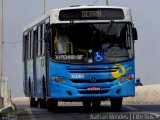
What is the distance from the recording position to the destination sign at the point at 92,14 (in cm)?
2641

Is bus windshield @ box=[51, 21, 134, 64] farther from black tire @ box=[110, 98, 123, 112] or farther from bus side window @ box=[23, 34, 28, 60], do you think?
bus side window @ box=[23, 34, 28, 60]

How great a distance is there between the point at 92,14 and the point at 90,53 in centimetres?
136

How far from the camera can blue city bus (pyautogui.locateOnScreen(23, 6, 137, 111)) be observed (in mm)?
26094

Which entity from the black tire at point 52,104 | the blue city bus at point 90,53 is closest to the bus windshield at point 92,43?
the blue city bus at point 90,53

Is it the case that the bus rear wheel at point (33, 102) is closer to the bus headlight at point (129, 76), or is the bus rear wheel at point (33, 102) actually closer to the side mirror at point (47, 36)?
the side mirror at point (47, 36)

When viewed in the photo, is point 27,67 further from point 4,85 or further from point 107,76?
point 107,76

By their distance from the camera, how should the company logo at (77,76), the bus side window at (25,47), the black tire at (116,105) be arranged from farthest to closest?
the bus side window at (25,47) → the black tire at (116,105) → the company logo at (77,76)

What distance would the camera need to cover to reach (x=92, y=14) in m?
26.5

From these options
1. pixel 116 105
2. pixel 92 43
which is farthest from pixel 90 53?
pixel 116 105

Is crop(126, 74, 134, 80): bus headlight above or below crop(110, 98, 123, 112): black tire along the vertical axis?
above

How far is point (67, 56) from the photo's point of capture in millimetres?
26078

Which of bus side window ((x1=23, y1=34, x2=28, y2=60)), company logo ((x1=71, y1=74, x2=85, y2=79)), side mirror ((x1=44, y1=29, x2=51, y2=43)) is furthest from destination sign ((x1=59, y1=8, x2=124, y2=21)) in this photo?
bus side window ((x1=23, y1=34, x2=28, y2=60))

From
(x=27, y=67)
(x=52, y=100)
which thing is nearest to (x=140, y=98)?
(x=27, y=67)

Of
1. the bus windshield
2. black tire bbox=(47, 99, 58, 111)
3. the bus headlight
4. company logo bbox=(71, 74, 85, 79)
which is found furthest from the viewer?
black tire bbox=(47, 99, 58, 111)
